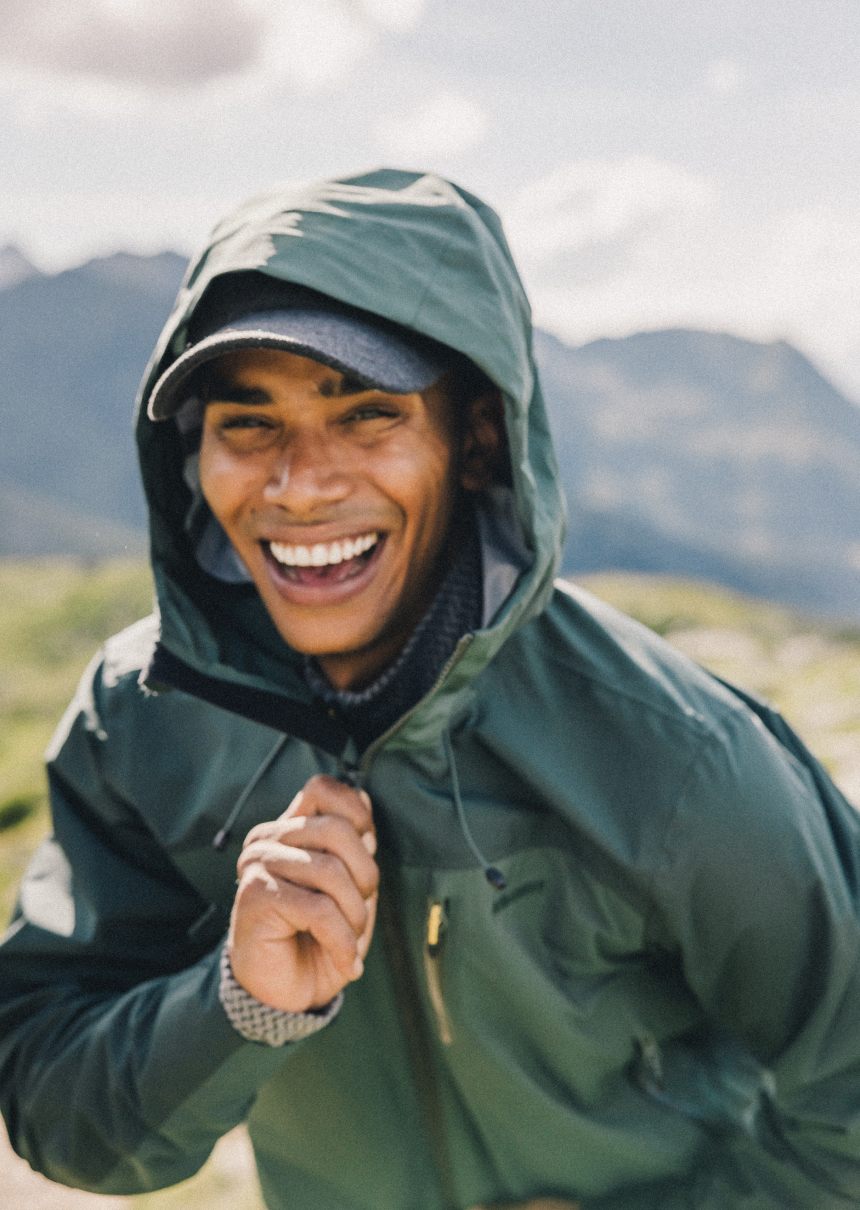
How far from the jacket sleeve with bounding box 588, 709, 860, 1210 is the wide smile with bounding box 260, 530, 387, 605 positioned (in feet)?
4.31

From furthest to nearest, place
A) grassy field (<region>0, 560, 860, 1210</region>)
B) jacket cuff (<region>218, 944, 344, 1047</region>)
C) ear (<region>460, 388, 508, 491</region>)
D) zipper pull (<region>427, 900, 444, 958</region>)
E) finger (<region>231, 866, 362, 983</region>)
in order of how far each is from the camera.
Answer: grassy field (<region>0, 560, 860, 1210</region>) < ear (<region>460, 388, 508, 491</region>) < zipper pull (<region>427, 900, 444, 958</region>) < jacket cuff (<region>218, 944, 344, 1047</region>) < finger (<region>231, 866, 362, 983</region>)

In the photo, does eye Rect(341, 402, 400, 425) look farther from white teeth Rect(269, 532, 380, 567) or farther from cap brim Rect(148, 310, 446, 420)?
white teeth Rect(269, 532, 380, 567)

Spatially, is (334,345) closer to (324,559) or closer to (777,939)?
(324,559)

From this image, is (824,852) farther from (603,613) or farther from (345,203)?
(345,203)

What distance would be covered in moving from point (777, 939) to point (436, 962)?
1.15m

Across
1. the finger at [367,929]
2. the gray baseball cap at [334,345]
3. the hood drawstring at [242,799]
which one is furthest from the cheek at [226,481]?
the finger at [367,929]

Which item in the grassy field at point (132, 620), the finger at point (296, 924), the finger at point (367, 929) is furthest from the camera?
the grassy field at point (132, 620)

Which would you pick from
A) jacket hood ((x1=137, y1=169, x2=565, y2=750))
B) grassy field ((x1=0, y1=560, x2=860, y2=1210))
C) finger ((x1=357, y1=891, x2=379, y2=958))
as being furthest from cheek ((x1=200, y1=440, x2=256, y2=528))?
grassy field ((x1=0, y1=560, x2=860, y2=1210))

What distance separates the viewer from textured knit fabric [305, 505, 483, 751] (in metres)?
3.46

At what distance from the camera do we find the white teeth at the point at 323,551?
3248mm

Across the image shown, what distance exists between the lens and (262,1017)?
3125mm

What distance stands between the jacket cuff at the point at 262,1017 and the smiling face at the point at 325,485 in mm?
1124

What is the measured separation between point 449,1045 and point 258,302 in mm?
2683

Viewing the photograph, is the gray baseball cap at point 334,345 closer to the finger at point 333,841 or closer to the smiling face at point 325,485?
the smiling face at point 325,485
